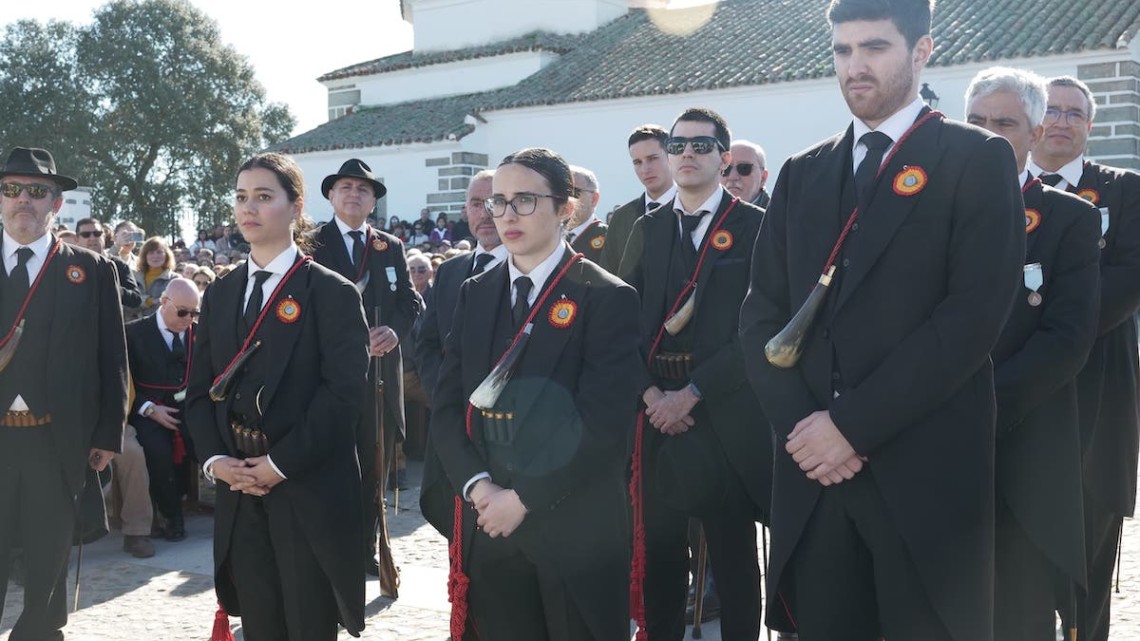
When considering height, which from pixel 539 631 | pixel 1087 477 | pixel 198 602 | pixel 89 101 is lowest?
pixel 198 602

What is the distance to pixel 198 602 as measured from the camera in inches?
248

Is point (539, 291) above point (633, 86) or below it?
below

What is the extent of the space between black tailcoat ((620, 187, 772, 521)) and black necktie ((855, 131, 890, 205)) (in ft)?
5.26

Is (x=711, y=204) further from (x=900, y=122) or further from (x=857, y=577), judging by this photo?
(x=857, y=577)

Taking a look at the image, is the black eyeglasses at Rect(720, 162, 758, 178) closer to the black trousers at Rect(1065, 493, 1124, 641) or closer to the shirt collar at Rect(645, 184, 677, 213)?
the shirt collar at Rect(645, 184, 677, 213)

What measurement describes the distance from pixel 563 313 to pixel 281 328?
3.80 ft

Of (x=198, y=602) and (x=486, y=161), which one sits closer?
(x=198, y=602)

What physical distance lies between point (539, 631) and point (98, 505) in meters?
2.85

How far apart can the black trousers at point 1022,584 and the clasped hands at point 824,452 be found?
41.3 inches

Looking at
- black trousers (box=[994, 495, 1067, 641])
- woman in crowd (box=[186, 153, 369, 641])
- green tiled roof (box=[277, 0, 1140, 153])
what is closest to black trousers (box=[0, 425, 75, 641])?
woman in crowd (box=[186, 153, 369, 641])

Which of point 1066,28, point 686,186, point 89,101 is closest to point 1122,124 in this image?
point 1066,28

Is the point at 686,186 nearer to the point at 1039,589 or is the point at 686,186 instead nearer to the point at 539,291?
the point at 539,291

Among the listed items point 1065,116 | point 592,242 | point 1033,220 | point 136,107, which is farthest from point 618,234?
point 136,107

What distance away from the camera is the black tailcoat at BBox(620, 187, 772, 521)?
4.91 metres
